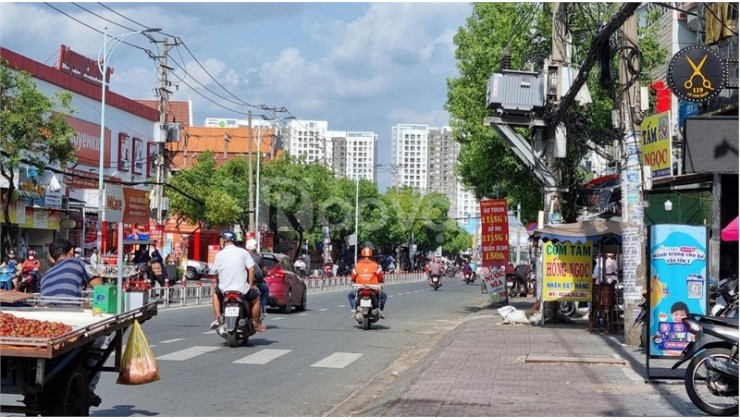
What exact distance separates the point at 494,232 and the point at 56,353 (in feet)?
81.3

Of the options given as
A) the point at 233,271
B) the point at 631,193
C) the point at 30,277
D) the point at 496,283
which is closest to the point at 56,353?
the point at 233,271

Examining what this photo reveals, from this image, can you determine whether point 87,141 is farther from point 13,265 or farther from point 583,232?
point 583,232

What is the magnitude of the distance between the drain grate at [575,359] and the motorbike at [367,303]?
596cm

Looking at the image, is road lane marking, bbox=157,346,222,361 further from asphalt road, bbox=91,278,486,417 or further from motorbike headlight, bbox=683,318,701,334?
motorbike headlight, bbox=683,318,701,334

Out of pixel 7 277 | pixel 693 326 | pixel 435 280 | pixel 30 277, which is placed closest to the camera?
pixel 693 326

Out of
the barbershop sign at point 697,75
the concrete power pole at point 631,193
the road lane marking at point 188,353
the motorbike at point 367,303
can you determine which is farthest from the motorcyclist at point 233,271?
the barbershop sign at point 697,75

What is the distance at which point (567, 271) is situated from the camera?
71.4ft

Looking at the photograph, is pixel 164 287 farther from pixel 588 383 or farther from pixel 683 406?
pixel 683 406

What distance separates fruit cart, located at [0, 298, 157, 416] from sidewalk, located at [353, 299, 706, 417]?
2.71 meters

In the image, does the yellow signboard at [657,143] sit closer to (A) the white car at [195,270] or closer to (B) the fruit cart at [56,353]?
(B) the fruit cart at [56,353]

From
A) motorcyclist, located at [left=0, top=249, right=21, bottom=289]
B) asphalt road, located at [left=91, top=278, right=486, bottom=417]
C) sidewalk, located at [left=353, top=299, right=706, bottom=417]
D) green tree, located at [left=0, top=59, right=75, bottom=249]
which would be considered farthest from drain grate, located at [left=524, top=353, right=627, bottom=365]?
green tree, located at [left=0, top=59, right=75, bottom=249]

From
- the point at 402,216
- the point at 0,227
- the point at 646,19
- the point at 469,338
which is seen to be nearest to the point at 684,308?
the point at 469,338

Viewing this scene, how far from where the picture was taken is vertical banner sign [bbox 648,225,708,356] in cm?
1237

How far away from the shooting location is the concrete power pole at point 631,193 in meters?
16.2
